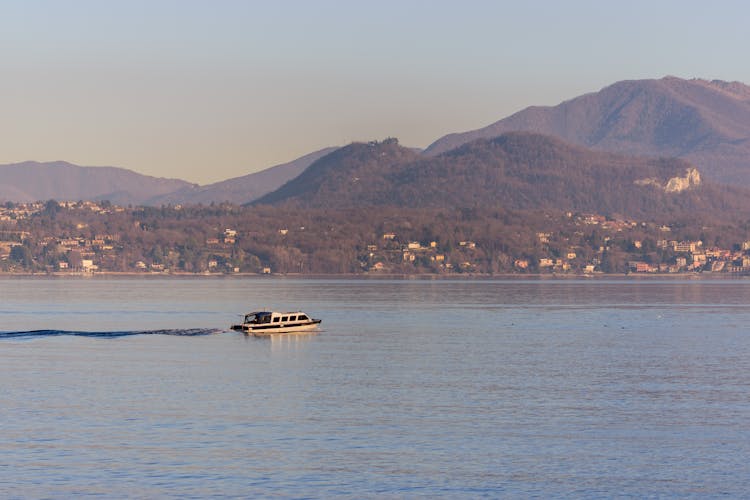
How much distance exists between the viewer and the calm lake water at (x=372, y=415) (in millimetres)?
44781

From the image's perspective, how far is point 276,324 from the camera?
119375mm

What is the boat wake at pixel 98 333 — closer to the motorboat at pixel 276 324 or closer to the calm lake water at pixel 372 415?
the calm lake water at pixel 372 415

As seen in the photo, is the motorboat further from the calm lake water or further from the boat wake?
the calm lake water

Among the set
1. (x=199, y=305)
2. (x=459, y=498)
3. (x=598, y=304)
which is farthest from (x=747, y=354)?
(x=199, y=305)

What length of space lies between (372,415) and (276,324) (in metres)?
61.0

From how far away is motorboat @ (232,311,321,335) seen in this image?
11782 cm

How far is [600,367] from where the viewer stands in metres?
83.6

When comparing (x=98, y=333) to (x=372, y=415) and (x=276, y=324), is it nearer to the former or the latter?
(x=276, y=324)

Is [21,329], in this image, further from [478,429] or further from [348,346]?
[478,429]

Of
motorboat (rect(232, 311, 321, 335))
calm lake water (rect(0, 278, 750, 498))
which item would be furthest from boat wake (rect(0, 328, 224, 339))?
motorboat (rect(232, 311, 321, 335))

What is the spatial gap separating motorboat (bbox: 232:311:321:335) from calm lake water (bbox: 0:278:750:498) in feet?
18.8

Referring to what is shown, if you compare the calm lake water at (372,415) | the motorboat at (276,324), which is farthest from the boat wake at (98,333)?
the motorboat at (276,324)

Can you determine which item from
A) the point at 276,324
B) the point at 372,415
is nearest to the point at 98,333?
the point at 276,324

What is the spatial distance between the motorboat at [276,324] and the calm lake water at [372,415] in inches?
226
